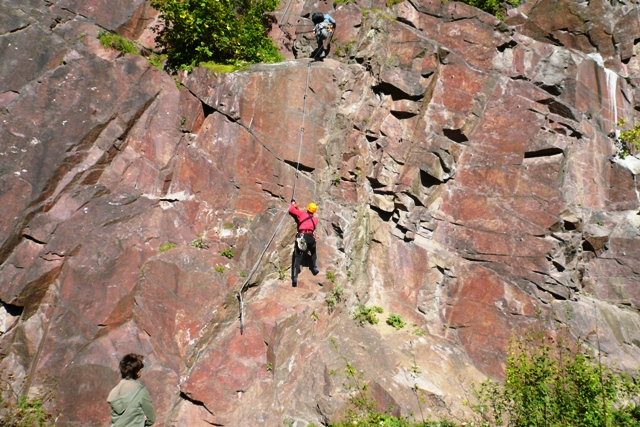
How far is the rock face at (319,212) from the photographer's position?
7.86 meters

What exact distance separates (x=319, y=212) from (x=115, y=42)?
7.31 metres

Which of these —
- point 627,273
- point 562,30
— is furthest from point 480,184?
point 562,30

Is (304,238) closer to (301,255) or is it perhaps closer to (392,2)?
(301,255)

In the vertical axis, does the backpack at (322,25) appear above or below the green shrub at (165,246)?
above

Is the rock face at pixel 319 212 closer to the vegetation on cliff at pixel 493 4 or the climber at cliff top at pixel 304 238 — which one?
the climber at cliff top at pixel 304 238

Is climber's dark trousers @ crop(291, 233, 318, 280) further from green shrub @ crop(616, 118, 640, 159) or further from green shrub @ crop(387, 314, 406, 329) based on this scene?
green shrub @ crop(616, 118, 640, 159)

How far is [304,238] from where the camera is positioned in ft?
28.8

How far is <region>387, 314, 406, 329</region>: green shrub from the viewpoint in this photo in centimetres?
941

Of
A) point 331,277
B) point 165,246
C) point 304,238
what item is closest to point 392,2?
point 304,238

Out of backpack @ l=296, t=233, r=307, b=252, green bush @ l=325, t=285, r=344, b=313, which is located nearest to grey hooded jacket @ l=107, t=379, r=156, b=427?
backpack @ l=296, t=233, r=307, b=252

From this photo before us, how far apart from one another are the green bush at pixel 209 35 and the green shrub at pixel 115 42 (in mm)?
990

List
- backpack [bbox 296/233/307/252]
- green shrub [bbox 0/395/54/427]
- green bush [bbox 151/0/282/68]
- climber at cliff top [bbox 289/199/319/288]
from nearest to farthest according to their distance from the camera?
1. green shrub [bbox 0/395/54/427]
2. backpack [bbox 296/233/307/252]
3. climber at cliff top [bbox 289/199/319/288]
4. green bush [bbox 151/0/282/68]

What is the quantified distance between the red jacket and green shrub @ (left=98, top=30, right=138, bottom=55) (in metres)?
6.55

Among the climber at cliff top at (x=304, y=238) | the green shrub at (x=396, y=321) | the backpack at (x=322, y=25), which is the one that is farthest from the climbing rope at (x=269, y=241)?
the green shrub at (x=396, y=321)
